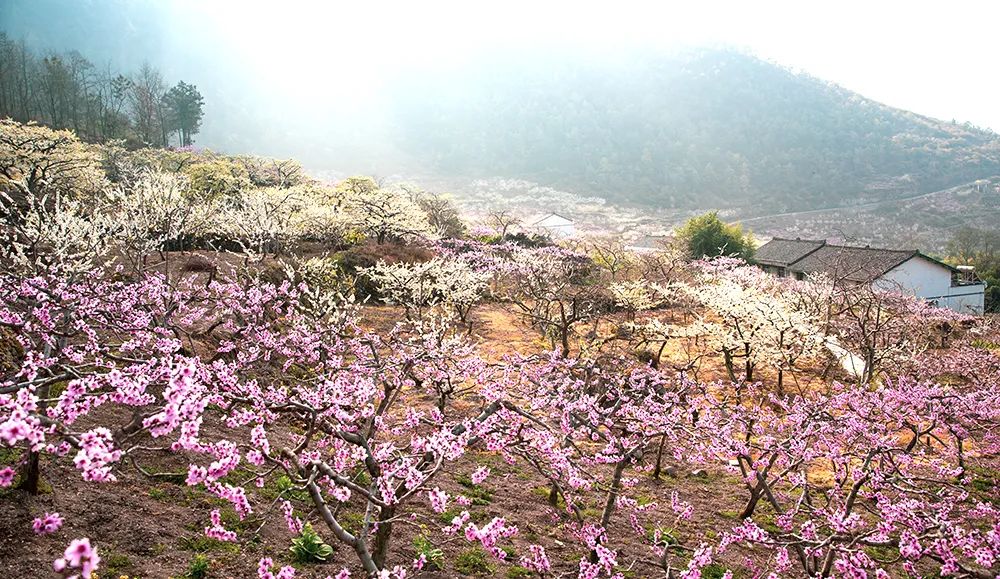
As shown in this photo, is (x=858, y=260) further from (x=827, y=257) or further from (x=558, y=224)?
(x=558, y=224)

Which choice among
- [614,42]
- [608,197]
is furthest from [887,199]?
[614,42]

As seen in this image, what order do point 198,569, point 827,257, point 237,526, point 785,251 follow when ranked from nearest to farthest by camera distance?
1. point 198,569
2. point 237,526
3. point 827,257
4. point 785,251

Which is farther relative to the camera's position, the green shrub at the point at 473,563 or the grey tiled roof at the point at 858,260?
the grey tiled roof at the point at 858,260

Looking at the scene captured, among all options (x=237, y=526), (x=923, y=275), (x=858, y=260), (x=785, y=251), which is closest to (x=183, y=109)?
(x=785, y=251)

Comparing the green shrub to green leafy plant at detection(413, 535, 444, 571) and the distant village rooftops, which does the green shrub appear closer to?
green leafy plant at detection(413, 535, 444, 571)

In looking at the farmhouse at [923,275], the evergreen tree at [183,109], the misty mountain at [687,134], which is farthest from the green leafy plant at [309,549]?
the misty mountain at [687,134]

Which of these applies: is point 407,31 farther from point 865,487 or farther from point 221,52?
point 865,487

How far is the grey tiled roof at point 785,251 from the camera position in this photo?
149ft

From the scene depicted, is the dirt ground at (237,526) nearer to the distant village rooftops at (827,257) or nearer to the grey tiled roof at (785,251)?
the distant village rooftops at (827,257)

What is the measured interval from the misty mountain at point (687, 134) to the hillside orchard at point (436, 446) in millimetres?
101700

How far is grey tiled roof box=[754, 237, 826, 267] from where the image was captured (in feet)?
149

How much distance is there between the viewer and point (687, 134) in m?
138

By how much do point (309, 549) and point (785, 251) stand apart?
5095cm

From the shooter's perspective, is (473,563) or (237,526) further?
(473,563)
